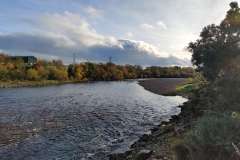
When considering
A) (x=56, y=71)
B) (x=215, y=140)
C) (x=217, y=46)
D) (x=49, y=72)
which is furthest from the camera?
(x=49, y=72)

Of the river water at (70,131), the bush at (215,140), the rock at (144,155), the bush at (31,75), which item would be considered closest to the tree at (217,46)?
the river water at (70,131)

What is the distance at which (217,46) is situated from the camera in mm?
35781

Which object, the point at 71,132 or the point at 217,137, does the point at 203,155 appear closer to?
the point at 217,137

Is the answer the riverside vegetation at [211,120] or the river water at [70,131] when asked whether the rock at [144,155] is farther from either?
the river water at [70,131]

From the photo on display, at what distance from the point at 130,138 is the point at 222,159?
16.3 m

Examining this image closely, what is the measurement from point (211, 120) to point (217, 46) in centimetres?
2693

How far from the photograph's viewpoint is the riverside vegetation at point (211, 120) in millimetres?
9992

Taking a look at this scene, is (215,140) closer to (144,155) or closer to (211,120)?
(211,120)

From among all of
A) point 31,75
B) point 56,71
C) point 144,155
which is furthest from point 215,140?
point 56,71

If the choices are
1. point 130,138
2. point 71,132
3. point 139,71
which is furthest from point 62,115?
point 139,71

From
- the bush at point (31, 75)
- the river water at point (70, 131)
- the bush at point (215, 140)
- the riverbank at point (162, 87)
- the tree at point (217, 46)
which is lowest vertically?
the river water at point (70, 131)

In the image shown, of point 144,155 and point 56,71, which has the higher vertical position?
point 56,71

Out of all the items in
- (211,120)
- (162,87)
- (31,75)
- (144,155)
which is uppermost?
(31,75)

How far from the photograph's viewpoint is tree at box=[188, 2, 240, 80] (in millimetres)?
34656
